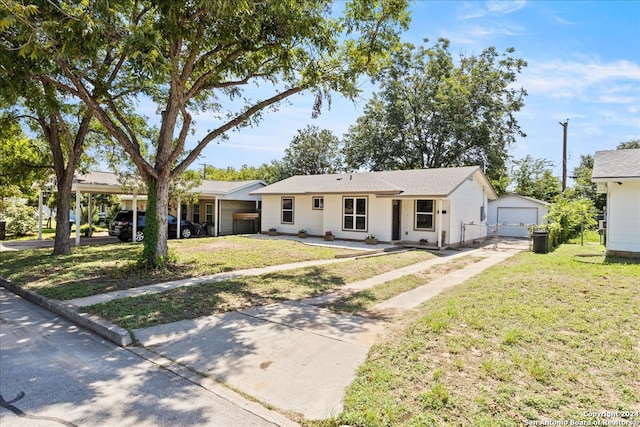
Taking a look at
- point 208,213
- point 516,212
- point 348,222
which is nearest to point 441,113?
point 516,212

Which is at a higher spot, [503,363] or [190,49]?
[190,49]

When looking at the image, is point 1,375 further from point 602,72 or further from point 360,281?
point 602,72

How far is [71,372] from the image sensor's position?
13.6ft

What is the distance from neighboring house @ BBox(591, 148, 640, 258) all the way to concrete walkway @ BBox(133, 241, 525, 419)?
9396 mm

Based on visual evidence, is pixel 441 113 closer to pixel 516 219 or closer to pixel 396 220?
pixel 516 219

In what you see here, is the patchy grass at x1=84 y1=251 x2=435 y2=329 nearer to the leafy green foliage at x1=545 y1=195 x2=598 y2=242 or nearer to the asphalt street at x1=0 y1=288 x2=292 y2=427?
the asphalt street at x1=0 y1=288 x2=292 y2=427

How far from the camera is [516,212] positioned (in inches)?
952

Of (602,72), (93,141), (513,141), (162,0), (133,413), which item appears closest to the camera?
(133,413)

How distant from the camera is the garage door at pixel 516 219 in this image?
78.0ft

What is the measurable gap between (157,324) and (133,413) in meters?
2.54

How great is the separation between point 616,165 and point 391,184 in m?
8.90

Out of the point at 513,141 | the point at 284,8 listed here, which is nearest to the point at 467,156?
the point at 513,141

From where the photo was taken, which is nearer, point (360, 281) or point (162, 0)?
point (162, 0)

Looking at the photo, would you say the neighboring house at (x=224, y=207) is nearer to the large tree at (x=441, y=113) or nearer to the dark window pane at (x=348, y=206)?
the dark window pane at (x=348, y=206)
